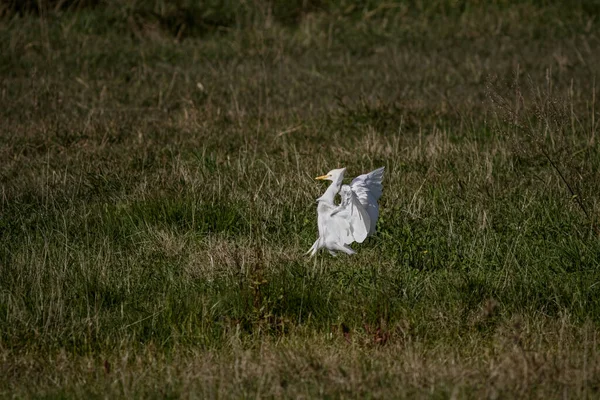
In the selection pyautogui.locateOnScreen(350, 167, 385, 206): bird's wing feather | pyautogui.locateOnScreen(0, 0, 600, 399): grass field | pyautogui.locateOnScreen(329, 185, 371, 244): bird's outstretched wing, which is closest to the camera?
pyautogui.locateOnScreen(0, 0, 600, 399): grass field

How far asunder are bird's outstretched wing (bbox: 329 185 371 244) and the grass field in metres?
0.19

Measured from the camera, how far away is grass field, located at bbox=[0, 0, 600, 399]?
337 cm

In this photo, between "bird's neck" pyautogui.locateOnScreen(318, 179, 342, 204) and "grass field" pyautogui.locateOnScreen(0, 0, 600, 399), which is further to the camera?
"bird's neck" pyautogui.locateOnScreen(318, 179, 342, 204)

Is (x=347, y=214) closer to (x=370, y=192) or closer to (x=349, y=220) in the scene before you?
(x=349, y=220)

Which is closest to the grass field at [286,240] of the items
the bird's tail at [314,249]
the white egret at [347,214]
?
the bird's tail at [314,249]

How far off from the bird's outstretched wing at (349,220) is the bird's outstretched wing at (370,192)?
2.4 inches

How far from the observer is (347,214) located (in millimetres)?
4230

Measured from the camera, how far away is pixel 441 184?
568cm

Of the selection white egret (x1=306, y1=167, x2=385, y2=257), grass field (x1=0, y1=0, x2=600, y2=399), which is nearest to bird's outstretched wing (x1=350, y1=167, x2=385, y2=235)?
white egret (x1=306, y1=167, x2=385, y2=257)

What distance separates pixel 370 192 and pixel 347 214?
20cm

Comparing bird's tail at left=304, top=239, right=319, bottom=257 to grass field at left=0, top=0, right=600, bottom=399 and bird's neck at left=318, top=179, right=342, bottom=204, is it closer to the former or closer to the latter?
grass field at left=0, top=0, right=600, bottom=399

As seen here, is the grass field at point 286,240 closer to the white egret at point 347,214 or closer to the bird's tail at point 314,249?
the bird's tail at point 314,249

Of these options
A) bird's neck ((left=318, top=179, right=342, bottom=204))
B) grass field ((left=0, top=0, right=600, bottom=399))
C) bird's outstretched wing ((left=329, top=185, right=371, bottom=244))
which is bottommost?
grass field ((left=0, top=0, right=600, bottom=399))

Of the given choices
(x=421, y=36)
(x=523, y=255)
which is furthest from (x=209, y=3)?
(x=523, y=255)
